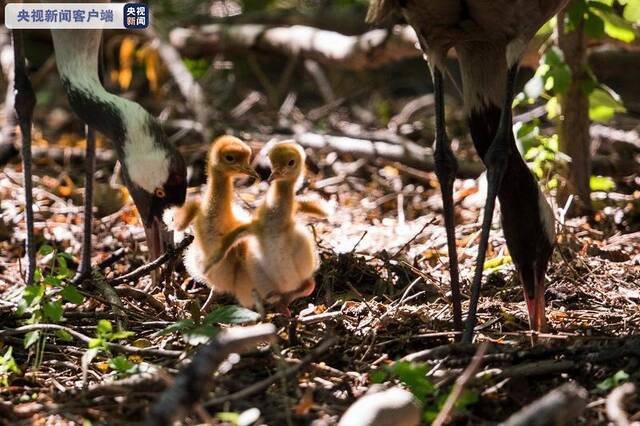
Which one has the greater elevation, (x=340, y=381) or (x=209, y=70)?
(x=209, y=70)

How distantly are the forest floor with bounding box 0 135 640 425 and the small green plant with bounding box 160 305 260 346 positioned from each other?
1 cm

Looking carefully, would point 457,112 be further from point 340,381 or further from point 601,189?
point 340,381

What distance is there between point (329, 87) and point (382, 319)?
6121 millimetres

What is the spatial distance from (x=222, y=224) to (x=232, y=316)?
0.95 m

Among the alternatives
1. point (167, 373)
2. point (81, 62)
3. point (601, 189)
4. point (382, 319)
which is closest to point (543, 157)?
point (601, 189)

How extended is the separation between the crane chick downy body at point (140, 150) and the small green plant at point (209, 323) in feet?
3.91

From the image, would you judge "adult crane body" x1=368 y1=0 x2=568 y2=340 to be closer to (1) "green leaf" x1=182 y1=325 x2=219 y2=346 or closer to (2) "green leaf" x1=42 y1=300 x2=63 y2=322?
(1) "green leaf" x1=182 y1=325 x2=219 y2=346

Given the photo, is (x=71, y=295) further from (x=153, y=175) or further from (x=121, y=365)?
(x=153, y=175)

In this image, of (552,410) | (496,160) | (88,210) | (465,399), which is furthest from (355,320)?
(88,210)

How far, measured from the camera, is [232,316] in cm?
411

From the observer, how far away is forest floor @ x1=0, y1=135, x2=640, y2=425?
366cm

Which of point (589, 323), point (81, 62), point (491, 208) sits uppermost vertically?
point (81, 62)

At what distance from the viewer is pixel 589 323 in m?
4.87

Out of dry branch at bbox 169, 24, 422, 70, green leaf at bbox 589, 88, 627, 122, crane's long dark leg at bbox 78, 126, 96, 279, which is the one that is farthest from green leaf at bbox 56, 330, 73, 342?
dry branch at bbox 169, 24, 422, 70
